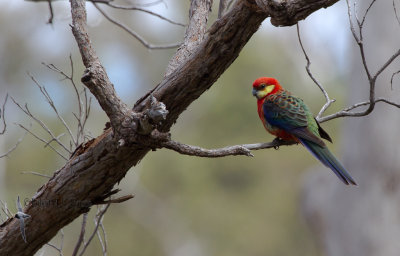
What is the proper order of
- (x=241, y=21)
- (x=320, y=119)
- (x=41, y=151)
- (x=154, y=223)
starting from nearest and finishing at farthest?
(x=241, y=21) < (x=320, y=119) < (x=154, y=223) < (x=41, y=151)

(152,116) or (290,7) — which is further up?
(152,116)

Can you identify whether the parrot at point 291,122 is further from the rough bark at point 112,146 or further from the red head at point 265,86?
the rough bark at point 112,146

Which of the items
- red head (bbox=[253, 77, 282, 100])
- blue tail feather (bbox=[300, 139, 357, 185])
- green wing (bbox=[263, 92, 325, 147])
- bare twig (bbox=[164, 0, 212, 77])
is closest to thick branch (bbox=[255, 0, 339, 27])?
bare twig (bbox=[164, 0, 212, 77])

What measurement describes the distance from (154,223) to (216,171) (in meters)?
3.90

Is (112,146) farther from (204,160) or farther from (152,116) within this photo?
(204,160)

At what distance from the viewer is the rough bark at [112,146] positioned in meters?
3.25

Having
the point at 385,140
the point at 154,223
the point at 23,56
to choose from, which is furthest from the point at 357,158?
the point at 23,56

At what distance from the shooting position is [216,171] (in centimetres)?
2322

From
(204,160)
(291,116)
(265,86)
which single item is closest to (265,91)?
(265,86)

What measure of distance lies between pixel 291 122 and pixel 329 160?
54 cm

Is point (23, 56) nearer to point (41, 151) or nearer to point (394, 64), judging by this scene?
point (41, 151)

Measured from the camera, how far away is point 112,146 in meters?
3.41

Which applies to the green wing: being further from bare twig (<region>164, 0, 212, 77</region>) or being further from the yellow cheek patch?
bare twig (<region>164, 0, 212, 77</region>)

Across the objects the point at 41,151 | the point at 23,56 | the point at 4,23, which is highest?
the point at 4,23
